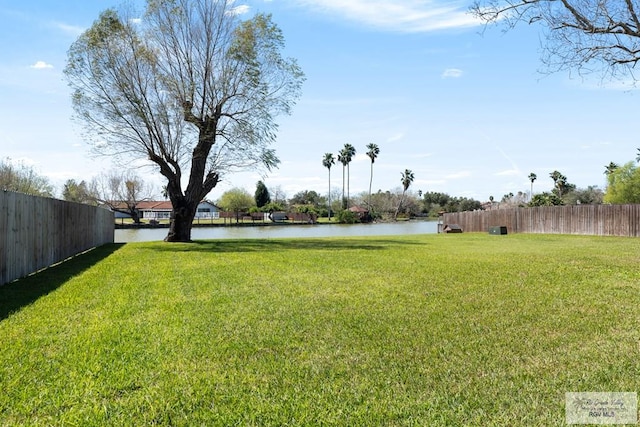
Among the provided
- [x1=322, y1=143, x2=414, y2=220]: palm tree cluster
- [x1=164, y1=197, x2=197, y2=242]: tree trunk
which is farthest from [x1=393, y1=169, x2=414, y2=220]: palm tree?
[x1=164, y1=197, x2=197, y2=242]: tree trunk

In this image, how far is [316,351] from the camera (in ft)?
12.5

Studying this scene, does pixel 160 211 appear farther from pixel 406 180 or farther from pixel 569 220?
pixel 569 220

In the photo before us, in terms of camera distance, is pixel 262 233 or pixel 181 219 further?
pixel 262 233

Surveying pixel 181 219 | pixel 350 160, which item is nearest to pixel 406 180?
pixel 350 160

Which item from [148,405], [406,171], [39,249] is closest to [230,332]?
[148,405]

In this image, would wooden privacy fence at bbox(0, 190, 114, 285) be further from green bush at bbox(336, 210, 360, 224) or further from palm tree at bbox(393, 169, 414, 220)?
palm tree at bbox(393, 169, 414, 220)

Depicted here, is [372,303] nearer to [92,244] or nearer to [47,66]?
[92,244]

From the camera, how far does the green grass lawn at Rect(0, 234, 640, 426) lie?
2.75 meters

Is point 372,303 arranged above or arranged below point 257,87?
below

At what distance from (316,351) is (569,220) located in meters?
24.1

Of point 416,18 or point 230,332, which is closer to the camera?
point 230,332

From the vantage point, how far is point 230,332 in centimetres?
441

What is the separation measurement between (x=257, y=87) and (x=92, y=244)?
29.0ft

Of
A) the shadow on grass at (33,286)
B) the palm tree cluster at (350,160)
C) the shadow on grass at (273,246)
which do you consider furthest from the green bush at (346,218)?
the shadow on grass at (33,286)
